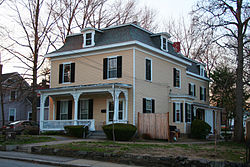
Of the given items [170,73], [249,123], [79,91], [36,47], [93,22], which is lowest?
[249,123]

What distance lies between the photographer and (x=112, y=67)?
23.9 meters

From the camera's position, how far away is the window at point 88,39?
2517 cm

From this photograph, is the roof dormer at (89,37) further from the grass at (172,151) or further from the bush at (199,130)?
the grass at (172,151)

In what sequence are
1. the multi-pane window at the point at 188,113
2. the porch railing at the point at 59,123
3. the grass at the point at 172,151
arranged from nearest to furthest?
the grass at the point at 172,151 → the porch railing at the point at 59,123 → the multi-pane window at the point at 188,113

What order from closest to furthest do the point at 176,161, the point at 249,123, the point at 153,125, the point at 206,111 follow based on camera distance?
the point at 176,161
the point at 249,123
the point at 153,125
the point at 206,111

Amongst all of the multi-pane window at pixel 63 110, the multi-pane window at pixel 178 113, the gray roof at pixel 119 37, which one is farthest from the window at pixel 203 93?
the multi-pane window at pixel 63 110

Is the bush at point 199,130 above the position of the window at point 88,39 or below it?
below

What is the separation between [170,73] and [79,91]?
28.6 feet

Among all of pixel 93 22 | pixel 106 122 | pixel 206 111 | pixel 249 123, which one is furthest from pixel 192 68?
pixel 249 123

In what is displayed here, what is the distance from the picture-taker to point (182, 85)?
1152 inches

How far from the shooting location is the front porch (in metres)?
22.4

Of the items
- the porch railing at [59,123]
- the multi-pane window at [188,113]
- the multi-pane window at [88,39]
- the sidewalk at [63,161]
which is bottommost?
the sidewalk at [63,161]

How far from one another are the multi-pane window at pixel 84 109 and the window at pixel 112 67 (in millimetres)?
3007

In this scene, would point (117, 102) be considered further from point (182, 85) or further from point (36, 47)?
point (36, 47)
